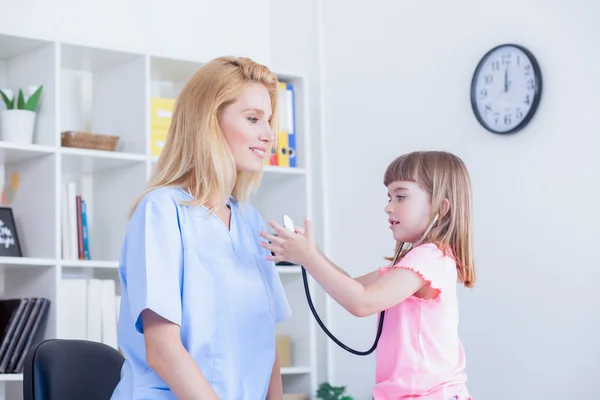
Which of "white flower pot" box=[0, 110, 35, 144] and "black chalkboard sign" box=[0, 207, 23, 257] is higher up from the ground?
"white flower pot" box=[0, 110, 35, 144]

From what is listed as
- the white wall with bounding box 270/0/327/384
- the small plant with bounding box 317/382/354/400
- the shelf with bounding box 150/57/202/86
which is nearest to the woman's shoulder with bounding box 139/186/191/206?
the shelf with bounding box 150/57/202/86

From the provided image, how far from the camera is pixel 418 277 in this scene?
1.91 metres

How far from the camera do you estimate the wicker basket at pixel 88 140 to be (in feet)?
10.7

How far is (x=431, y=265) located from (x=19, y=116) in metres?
1.83

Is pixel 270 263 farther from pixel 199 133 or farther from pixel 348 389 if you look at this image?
pixel 348 389

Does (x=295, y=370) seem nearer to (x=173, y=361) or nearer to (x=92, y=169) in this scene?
(x=92, y=169)

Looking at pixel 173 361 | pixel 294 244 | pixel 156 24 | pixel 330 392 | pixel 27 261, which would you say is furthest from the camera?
pixel 156 24

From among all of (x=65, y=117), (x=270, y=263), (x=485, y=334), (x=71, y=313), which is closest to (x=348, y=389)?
(x=485, y=334)

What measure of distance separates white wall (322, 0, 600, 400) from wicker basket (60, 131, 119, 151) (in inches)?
38.6

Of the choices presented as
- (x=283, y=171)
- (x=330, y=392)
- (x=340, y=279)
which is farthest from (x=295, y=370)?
(x=340, y=279)

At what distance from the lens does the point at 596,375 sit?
2.69 meters

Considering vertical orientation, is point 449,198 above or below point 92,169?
below

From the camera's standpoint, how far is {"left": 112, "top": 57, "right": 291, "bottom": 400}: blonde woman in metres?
1.69

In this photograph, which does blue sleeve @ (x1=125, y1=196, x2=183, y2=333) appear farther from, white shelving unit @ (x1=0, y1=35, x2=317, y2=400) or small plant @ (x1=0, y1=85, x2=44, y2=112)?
small plant @ (x1=0, y1=85, x2=44, y2=112)
